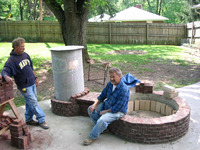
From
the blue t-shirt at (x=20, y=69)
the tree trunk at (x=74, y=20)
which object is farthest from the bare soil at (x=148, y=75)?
the blue t-shirt at (x=20, y=69)

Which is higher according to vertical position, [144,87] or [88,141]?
[144,87]

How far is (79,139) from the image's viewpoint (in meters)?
3.78

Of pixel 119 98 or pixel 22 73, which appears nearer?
pixel 119 98

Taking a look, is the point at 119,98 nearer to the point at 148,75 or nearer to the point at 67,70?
the point at 67,70

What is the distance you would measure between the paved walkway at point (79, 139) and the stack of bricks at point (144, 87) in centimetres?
107

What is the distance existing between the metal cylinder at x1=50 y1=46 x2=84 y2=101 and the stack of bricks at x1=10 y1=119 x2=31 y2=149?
1.35 meters

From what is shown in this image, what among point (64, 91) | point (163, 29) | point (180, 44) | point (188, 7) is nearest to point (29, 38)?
point (163, 29)

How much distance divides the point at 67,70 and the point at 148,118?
A: 6.45 feet

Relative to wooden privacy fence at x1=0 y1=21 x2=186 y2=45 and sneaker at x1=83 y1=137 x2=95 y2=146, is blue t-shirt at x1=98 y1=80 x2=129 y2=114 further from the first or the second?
wooden privacy fence at x1=0 y1=21 x2=186 y2=45

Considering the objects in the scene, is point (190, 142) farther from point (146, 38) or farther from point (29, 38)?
point (29, 38)

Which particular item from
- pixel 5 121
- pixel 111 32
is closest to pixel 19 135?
pixel 5 121

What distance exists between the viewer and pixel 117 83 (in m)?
3.59

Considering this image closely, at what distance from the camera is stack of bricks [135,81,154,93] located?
4727mm

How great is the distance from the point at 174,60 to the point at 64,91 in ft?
24.7
